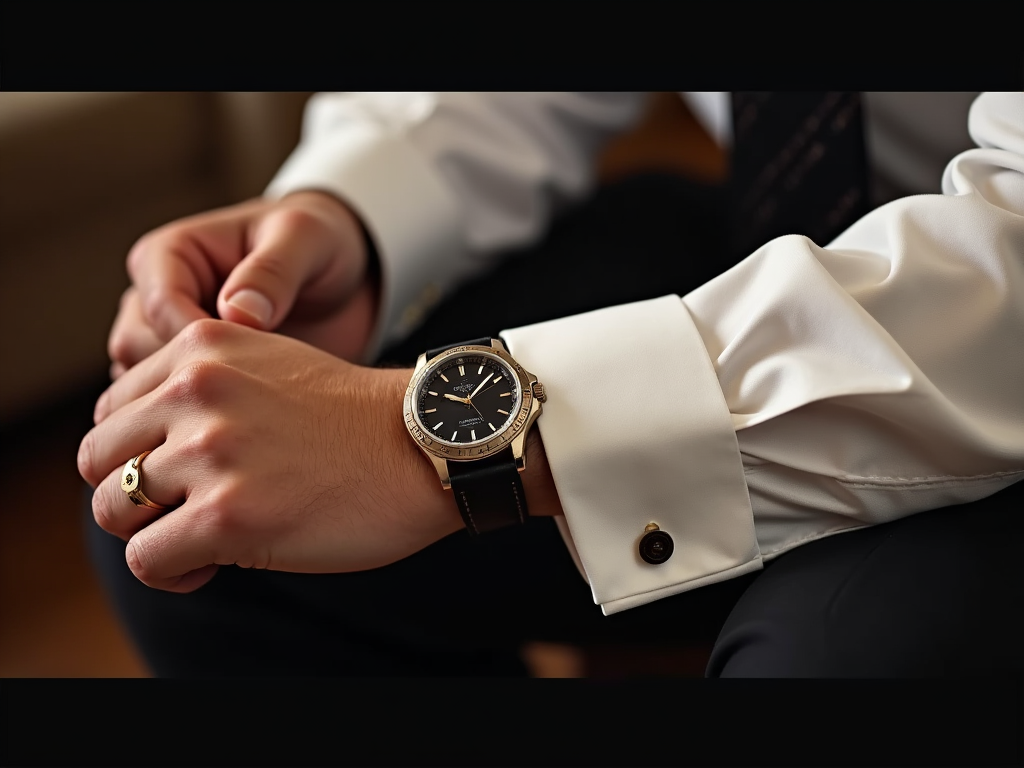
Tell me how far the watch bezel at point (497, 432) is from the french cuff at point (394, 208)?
39 cm

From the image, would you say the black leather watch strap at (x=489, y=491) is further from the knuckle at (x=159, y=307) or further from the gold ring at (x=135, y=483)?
the knuckle at (x=159, y=307)

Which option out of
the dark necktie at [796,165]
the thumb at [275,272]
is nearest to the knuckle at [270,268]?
the thumb at [275,272]

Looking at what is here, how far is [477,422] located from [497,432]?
2cm

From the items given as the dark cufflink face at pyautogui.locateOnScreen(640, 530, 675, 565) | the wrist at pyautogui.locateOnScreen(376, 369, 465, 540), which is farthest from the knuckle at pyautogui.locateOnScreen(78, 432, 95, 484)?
the dark cufflink face at pyautogui.locateOnScreen(640, 530, 675, 565)

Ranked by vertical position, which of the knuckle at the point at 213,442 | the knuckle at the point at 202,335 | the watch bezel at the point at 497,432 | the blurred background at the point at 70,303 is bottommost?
the blurred background at the point at 70,303

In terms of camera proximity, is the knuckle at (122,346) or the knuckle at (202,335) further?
the knuckle at (122,346)

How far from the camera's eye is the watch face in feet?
2.26

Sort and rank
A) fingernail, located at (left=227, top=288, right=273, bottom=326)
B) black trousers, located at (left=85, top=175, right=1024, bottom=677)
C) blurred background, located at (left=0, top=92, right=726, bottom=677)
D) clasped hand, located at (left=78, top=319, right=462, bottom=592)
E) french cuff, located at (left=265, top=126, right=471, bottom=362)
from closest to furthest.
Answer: black trousers, located at (left=85, top=175, right=1024, bottom=677) < clasped hand, located at (left=78, top=319, right=462, bottom=592) < fingernail, located at (left=227, top=288, right=273, bottom=326) < french cuff, located at (left=265, top=126, right=471, bottom=362) < blurred background, located at (left=0, top=92, right=726, bottom=677)

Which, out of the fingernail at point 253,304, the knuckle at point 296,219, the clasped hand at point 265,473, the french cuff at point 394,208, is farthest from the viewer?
the french cuff at point 394,208

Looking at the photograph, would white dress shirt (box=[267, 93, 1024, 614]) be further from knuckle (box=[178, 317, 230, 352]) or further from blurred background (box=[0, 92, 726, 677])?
blurred background (box=[0, 92, 726, 677])

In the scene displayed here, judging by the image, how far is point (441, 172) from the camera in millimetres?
1188

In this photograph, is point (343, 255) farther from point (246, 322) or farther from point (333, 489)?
point (333, 489)

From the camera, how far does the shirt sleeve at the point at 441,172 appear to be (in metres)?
1.09

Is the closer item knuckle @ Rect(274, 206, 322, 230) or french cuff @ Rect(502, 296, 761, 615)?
french cuff @ Rect(502, 296, 761, 615)
